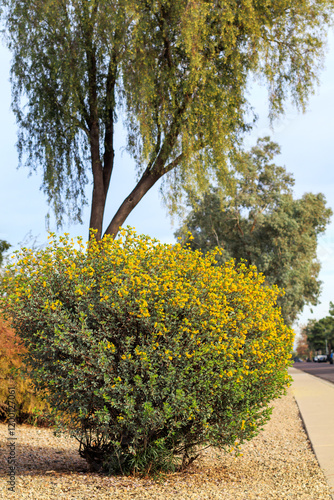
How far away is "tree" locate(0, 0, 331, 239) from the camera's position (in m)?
12.3

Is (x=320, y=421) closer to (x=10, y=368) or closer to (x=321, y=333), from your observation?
(x=10, y=368)

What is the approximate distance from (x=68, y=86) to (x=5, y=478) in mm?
9058

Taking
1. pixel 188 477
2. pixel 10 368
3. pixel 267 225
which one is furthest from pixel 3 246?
pixel 267 225

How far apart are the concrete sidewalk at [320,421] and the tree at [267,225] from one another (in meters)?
10.9

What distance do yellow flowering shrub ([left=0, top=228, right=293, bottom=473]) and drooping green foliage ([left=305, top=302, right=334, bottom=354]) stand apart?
122 m

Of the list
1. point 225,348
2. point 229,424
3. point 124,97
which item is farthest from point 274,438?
point 124,97

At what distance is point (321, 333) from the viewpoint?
13462cm

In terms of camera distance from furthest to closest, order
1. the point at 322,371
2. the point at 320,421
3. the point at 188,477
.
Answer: the point at 322,371
the point at 320,421
the point at 188,477

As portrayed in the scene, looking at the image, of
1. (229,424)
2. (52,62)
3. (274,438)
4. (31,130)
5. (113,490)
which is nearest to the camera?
(113,490)

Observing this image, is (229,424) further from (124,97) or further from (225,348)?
(124,97)

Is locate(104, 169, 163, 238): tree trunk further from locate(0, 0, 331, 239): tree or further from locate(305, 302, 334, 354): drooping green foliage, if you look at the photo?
locate(305, 302, 334, 354): drooping green foliage

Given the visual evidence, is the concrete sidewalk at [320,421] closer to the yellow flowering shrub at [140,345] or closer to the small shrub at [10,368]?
the yellow flowering shrub at [140,345]

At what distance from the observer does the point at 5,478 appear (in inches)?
239

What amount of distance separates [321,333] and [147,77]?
130122mm
